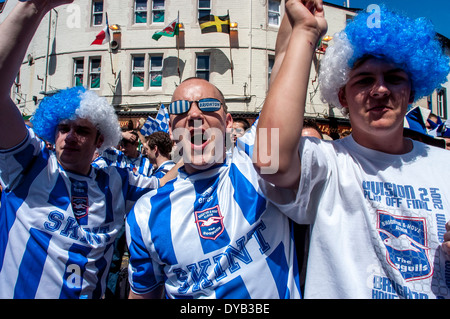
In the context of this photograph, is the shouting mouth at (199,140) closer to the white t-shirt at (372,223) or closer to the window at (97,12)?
the white t-shirt at (372,223)

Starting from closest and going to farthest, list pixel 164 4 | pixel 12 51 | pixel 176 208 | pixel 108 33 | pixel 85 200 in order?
pixel 12 51
pixel 176 208
pixel 85 200
pixel 108 33
pixel 164 4

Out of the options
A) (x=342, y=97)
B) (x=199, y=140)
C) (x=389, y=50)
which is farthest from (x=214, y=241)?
(x=389, y=50)

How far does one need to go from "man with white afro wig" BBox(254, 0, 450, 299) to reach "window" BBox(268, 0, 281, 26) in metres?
12.3

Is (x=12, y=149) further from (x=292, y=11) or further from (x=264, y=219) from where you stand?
(x=292, y=11)

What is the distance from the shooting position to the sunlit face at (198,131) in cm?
150

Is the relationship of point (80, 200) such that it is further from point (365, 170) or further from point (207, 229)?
point (365, 170)

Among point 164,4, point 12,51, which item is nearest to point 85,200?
point 12,51

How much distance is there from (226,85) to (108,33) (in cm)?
551

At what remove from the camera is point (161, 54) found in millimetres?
11961

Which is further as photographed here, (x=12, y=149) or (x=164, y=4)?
(x=164, y=4)

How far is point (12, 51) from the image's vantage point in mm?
1210

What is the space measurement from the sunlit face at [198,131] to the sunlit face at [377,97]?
71 cm

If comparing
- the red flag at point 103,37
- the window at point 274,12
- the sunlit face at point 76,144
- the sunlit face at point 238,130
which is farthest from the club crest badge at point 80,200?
the window at point 274,12
